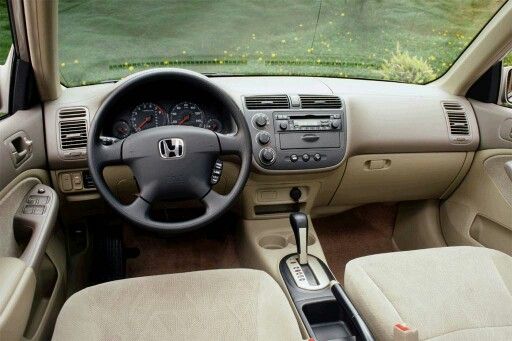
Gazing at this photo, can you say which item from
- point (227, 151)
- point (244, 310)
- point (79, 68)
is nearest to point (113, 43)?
point (79, 68)

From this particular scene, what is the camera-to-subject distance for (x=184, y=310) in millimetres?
1521

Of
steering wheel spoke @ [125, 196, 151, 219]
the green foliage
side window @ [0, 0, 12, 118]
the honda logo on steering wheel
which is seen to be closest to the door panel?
the green foliage

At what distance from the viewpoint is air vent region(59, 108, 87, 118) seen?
78.3 inches

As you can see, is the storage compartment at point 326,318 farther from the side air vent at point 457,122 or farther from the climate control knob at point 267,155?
the side air vent at point 457,122

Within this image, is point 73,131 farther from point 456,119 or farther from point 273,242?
point 456,119

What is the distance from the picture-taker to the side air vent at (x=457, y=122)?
7.86 ft

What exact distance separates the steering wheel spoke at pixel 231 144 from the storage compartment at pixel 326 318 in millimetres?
645

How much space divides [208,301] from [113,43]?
135cm

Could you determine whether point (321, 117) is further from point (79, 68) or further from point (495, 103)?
point (79, 68)

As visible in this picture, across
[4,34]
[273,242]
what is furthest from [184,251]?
[4,34]

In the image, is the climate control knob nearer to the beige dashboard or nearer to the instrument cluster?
the beige dashboard

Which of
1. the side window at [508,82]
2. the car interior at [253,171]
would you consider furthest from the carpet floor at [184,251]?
the side window at [508,82]

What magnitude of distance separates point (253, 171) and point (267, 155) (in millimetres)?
97

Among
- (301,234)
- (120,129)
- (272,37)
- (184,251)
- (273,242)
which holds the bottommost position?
(184,251)
